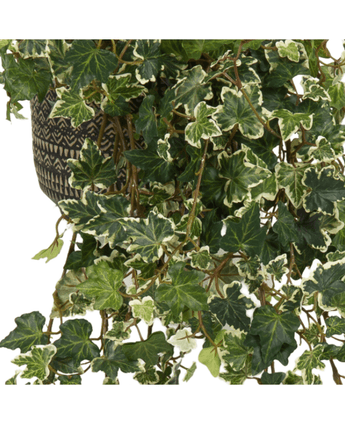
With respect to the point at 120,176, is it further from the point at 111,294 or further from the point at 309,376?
the point at 309,376

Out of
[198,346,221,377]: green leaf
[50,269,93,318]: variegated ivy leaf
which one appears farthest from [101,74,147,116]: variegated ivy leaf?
[198,346,221,377]: green leaf

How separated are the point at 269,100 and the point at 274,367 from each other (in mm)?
435

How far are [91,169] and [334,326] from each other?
477mm

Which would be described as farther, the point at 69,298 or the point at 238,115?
the point at 69,298

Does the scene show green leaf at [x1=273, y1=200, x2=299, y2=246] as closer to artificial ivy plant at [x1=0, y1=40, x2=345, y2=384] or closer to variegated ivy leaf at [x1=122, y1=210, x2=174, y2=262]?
artificial ivy plant at [x1=0, y1=40, x2=345, y2=384]

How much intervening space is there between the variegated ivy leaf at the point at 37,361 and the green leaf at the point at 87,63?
0.43 meters

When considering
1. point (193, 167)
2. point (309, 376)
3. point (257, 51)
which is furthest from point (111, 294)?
point (257, 51)

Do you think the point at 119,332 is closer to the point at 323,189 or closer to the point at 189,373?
the point at 189,373

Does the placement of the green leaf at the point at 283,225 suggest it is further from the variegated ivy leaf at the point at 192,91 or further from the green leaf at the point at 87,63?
the green leaf at the point at 87,63

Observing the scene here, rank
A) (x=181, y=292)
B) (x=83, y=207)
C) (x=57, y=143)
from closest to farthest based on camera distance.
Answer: (x=181, y=292), (x=83, y=207), (x=57, y=143)

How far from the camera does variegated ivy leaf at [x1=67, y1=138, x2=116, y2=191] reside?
898 mm

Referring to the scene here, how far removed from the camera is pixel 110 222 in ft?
2.72

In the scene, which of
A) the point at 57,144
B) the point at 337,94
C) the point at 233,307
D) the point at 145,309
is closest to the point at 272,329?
the point at 233,307

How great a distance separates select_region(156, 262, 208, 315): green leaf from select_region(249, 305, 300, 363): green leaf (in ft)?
0.33
